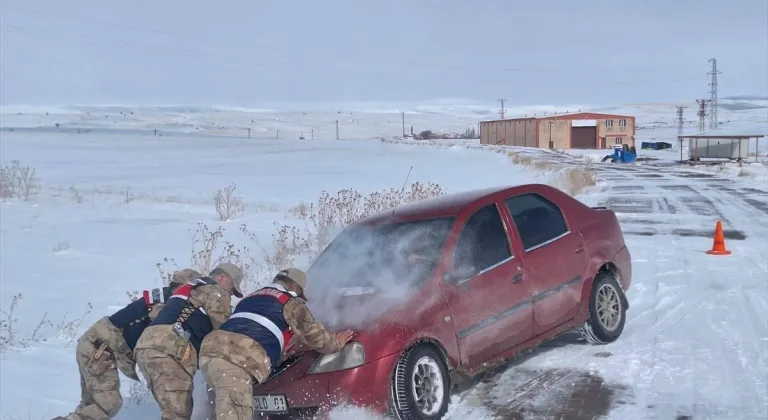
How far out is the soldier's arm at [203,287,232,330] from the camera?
15.1 feet

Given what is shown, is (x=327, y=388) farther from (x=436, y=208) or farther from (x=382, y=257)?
(x=436, y=208)

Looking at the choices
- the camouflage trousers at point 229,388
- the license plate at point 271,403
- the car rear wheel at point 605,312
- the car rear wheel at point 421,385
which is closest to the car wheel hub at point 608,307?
the car rear wheel at point 605,312

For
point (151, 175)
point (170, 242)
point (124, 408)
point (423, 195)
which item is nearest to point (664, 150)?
point (151, 175)

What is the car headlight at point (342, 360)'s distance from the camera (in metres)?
4.70

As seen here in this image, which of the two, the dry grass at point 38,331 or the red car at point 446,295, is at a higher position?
the red car at point 446,295

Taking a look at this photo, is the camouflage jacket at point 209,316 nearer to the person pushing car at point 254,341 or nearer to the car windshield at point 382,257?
the person pushing car at point 254,341

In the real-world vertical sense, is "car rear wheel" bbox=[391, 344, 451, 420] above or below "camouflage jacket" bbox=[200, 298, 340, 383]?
below

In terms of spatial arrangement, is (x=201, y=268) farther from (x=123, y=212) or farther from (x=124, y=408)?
(x=123, y=212)

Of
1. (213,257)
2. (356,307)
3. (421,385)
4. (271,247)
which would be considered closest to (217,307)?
(356,307)

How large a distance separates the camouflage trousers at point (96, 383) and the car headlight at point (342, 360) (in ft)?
4.45

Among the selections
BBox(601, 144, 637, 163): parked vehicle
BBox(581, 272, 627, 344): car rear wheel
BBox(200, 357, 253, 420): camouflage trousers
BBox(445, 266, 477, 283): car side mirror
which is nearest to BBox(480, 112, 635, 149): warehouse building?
BBox(601, 144, 637, 163): parked vehicle

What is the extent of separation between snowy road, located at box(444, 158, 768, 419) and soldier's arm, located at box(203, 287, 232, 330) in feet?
6.02

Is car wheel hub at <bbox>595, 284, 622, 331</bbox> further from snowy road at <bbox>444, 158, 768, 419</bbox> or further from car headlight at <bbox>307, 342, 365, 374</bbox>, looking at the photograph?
car headlight at <bbox>307, 342, 365, 374</bbox>

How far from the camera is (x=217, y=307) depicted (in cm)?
461
